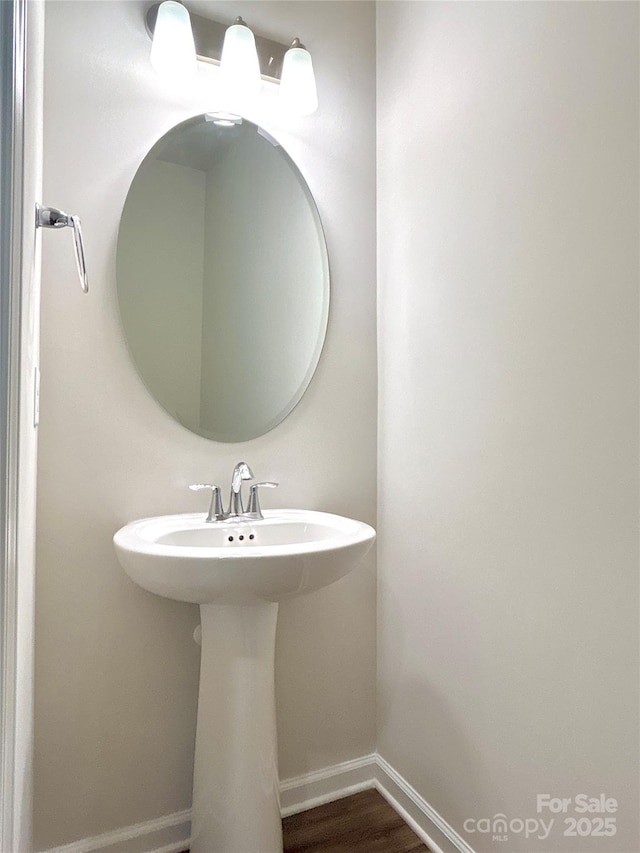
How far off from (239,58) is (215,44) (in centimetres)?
10

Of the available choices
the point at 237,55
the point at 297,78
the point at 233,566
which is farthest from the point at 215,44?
the point at 233,566

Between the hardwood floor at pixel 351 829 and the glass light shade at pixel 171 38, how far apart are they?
203cm

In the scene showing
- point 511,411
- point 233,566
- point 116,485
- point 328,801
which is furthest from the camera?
point 328,801

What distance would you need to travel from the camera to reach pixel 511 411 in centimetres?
123

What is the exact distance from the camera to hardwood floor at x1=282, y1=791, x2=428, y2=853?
4.71 ft

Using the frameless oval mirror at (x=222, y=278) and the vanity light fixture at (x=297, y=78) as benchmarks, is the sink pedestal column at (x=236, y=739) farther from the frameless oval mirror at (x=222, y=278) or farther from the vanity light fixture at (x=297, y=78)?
the vanity light fixture at (x=297, y=78)

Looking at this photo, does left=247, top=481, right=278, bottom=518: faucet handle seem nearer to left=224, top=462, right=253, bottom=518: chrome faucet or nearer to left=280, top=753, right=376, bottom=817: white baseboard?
left=224, top=462, right=253, bottom=518: chrome faucet

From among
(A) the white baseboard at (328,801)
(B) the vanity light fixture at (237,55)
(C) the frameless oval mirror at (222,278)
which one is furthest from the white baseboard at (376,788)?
(B) the vanity light fixture at (237,55)

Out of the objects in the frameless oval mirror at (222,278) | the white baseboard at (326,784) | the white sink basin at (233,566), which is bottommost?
the white baseboard at (326,784)

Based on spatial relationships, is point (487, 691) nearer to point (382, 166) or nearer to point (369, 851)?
point (369, 851)

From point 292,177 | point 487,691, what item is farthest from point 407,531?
point 292,177

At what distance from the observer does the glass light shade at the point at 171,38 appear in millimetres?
1410

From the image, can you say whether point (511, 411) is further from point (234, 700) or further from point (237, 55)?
point (237, 55)

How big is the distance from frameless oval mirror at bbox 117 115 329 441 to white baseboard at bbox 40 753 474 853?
100 cm
